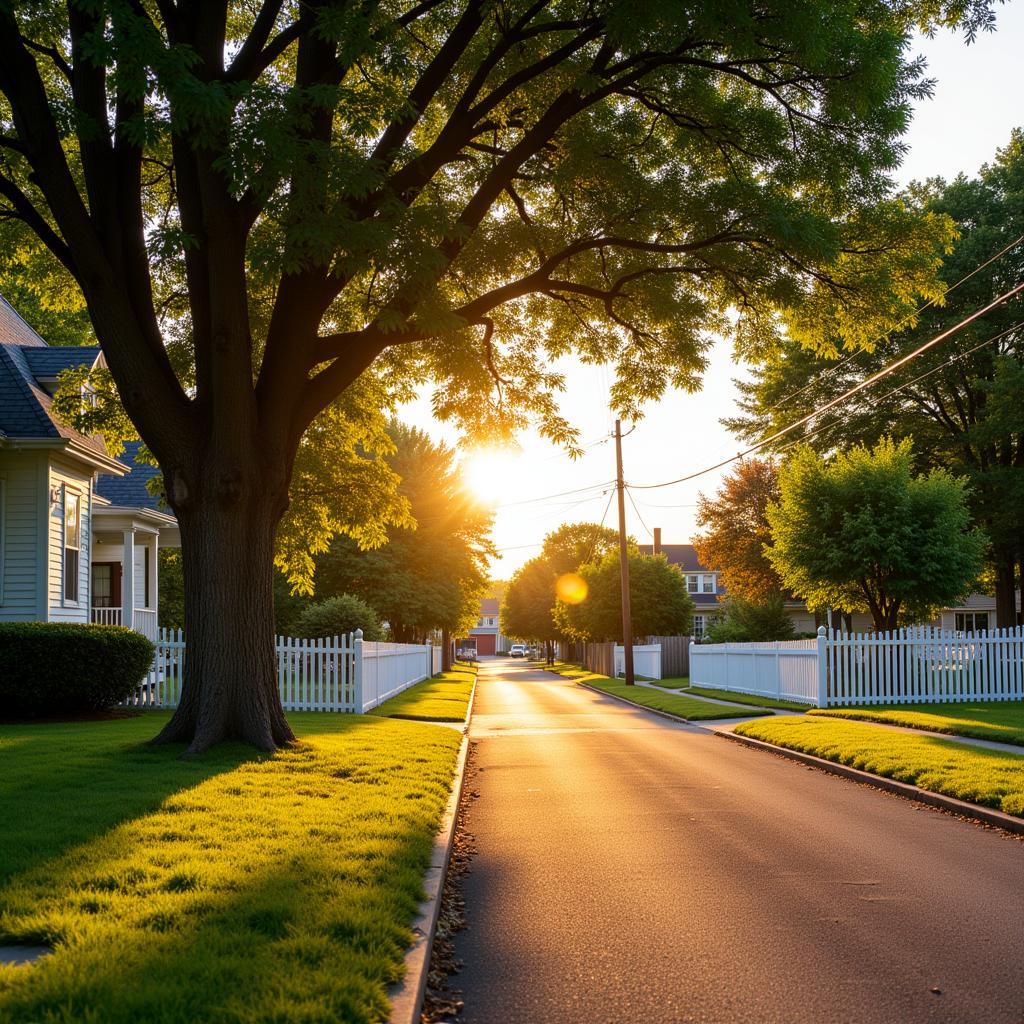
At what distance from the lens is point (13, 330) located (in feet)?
77.9

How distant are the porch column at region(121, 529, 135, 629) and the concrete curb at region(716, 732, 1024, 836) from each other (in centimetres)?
1655

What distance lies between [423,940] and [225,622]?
7.60 m

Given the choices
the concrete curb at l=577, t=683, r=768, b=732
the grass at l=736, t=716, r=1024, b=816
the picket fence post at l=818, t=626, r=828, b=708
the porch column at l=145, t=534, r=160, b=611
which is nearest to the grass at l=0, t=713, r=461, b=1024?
the grass at l=736, t=716, r=1024, b=816

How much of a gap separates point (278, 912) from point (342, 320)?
13.9m

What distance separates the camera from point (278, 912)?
17.7 ft

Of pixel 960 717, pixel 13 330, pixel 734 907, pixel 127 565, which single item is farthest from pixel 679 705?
pixel 734 907

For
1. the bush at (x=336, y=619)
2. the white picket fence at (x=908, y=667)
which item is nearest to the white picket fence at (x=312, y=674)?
the bush at (x=336, y=619)

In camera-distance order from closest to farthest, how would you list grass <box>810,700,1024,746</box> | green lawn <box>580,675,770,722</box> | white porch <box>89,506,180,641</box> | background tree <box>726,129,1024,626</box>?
grass <box>810,700,1024,746</box> → green lawn <box>580,675,770,722</box> → white porch <box>89,506,180,641</box> → background tree <box>726,129,1024,626</box>

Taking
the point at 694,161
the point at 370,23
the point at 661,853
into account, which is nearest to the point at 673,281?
the point at 694,161

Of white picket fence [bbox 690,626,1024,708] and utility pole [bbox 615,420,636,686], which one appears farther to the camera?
utility pole [bbox 615,420,636,686]

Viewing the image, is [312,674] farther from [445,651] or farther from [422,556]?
[445,651]

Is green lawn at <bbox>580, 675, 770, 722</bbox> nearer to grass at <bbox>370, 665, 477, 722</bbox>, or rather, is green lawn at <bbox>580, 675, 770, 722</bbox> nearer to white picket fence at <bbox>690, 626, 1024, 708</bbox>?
white picket fence at <bbox>690, 626, 1024, 708</bbox>

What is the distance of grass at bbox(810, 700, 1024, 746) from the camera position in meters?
15.8

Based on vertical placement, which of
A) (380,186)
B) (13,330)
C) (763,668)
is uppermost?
(13,330)
